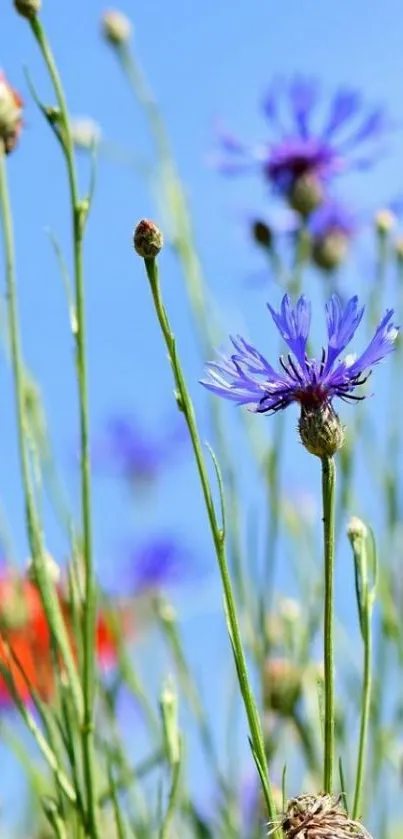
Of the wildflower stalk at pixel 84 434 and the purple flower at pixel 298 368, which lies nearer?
the purple flower at pixel 298 368

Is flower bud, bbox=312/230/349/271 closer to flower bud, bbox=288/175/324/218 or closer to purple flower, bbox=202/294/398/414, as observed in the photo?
flower bud, bbox=288/175/324/218

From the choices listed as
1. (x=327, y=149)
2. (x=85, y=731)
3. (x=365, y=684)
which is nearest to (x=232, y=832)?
(x=85, y=731)

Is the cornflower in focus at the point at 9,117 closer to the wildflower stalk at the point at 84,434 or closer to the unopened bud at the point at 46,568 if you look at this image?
the wildflower stalk at the point at 84,434

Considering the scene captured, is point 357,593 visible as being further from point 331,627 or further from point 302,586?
point 302,586

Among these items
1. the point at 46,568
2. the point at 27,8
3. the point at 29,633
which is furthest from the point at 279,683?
the point at 27,8

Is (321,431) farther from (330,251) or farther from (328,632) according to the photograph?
(330,251)

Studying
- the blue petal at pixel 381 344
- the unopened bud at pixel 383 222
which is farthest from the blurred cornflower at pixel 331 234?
the blue petal at pixel 381 344
